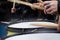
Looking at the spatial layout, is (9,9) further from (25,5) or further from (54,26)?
(54,26)

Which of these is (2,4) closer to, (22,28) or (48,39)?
(22,28)

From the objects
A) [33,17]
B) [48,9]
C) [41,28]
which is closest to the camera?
[48,9]

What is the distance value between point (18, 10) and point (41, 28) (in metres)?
0.20

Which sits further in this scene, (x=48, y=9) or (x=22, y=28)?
(x=22, y=28)

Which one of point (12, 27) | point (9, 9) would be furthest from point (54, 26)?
point (9, 9)

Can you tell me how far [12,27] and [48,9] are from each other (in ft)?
0.76

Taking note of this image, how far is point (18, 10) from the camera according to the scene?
0.64 meters

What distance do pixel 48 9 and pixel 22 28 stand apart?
0.67 ft

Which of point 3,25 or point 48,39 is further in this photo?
point 3,25

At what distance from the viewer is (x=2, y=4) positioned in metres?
0.67

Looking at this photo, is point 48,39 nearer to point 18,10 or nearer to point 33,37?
point 33,37

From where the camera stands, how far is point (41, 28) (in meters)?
0.47

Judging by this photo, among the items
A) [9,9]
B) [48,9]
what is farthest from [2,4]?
[48,9]

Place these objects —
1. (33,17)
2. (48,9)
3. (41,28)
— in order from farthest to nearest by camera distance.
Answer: (33,17) → (41,28) → (48,9)
